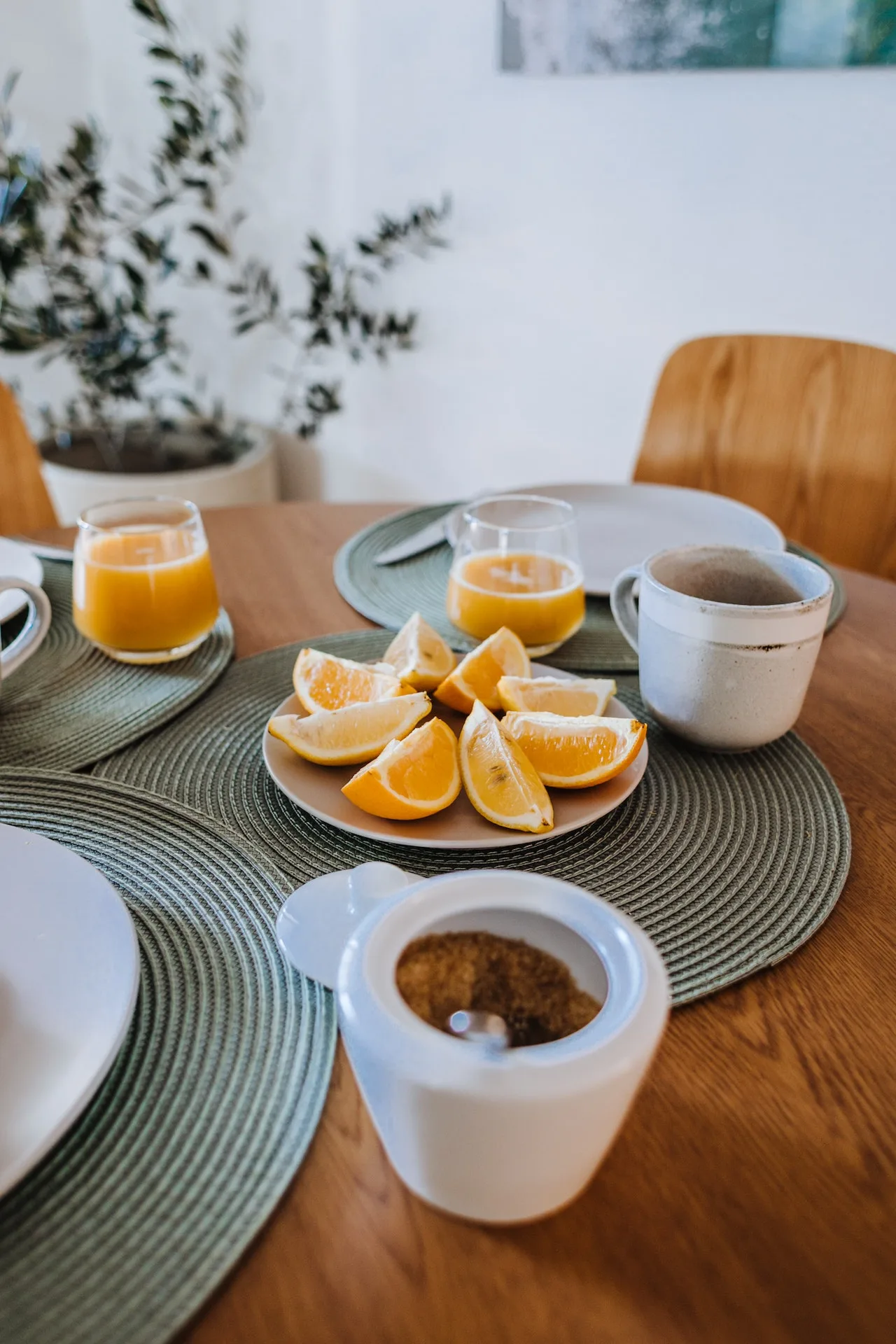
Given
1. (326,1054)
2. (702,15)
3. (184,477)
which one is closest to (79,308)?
(184,477)

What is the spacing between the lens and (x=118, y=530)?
92 cm

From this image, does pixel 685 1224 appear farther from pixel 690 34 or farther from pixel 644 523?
pixel 690 34

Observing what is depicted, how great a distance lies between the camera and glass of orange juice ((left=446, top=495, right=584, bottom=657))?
35.4 inches

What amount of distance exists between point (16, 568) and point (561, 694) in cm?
60

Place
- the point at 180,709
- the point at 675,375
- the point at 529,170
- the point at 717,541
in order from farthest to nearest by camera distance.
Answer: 1. the point at 529,170
2. the point at 675,375
3. the point at 717,541
4. the point at 180,709

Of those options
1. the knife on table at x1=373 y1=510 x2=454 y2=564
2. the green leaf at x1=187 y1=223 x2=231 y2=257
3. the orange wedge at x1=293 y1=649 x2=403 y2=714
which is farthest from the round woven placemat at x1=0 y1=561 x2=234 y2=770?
the green leaf at x1=187 y1=223 x2=231 y2=257

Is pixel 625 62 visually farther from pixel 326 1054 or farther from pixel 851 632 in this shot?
pixel 326 1054

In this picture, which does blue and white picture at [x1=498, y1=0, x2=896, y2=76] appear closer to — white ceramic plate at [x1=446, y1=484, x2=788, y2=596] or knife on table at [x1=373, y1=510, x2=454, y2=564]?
white ceramic plate at [x1=446, y1=484, x2=788, y2=596]

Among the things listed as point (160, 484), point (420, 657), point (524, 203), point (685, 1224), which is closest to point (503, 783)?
point (420, 657)

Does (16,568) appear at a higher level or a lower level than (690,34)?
lower

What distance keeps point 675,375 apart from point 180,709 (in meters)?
1.10

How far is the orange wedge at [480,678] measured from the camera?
0.75 meters

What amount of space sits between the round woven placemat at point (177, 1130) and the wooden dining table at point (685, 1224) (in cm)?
2

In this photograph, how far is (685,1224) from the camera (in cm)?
41
